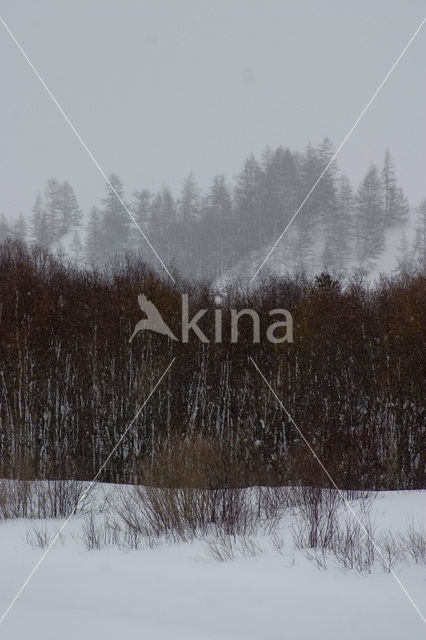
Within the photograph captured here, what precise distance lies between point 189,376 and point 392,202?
54566 mm

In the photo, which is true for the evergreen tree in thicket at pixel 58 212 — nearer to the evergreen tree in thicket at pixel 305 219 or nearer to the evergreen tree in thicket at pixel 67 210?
the evergreen tree in thicket at pixel 67 210

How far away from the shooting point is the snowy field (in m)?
5.99

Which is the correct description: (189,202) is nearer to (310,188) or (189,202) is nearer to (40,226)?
(310,188)

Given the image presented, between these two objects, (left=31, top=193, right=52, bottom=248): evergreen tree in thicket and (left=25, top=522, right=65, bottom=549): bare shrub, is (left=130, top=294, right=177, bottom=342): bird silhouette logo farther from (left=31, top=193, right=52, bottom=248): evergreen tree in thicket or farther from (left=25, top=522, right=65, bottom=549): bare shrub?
(left=31, top=193, right=52, bottom=248): evergreen tree in thicket

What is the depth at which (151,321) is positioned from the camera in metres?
22.8

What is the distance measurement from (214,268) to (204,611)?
5794 cm

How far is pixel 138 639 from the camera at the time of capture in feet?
19.3

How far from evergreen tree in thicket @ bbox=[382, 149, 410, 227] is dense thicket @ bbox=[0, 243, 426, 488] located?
47.7m

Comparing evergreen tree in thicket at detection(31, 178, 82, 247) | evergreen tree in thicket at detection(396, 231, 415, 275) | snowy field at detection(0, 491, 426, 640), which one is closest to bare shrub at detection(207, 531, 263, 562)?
snowy field at detection(0, 491, 426, 640)

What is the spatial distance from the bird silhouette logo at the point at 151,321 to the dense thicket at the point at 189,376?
28 cm

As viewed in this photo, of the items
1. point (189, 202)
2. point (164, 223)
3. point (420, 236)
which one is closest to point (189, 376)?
point (420, 236)

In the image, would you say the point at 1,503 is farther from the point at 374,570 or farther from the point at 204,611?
the point at 374,570

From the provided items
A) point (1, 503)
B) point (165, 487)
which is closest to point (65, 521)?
point (1, 503)

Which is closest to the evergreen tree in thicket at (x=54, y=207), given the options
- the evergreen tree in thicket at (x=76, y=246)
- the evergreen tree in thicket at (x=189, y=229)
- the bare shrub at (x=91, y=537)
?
the evergreen tree in thicket at (x=76, y=246)
